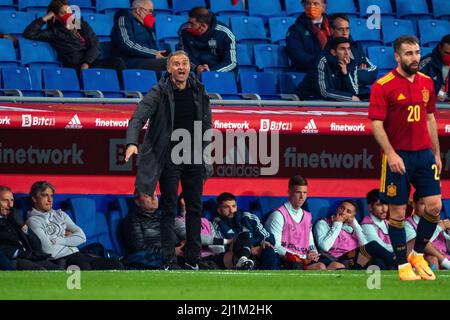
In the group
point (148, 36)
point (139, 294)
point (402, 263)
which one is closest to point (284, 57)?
point (148, 36)

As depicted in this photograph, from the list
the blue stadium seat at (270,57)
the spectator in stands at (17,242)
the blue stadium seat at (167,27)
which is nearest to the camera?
the spectator in stands at (17,242)

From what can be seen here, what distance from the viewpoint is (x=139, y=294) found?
7.68 m

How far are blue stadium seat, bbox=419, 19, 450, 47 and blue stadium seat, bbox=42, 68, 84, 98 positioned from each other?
16.6 feet

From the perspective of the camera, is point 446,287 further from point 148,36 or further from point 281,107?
point 148,36

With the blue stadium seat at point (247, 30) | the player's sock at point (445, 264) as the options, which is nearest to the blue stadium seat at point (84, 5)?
the blue stadium seat at point (247, 30)

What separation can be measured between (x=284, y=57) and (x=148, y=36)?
166cm

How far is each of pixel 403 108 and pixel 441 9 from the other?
7.39 metres

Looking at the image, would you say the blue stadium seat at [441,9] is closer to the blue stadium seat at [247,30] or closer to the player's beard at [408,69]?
the blue stadium seat at [247,30]

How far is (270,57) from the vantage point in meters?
13.9

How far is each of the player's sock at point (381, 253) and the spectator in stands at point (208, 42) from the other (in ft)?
8.64

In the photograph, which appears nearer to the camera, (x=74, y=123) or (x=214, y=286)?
(x=214, y=286)

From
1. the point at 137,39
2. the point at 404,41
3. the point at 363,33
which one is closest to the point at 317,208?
the point at 137,39

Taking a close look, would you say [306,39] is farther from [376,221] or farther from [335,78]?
[376,221]

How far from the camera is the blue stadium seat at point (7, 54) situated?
12.8 meters
